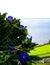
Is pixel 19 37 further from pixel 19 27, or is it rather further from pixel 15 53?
pixel 15 53

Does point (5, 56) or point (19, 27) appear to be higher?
point (19, 27)

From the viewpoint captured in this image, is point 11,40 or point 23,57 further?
point 11,40

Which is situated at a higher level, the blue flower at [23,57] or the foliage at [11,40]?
the foliage at [11,40]

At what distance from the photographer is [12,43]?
1108 mm

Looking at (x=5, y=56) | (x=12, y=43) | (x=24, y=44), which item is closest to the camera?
(x=5, y=56)

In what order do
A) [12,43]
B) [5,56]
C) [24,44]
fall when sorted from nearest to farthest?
1. [5,56]
2. [12,43]
3. [24,44]

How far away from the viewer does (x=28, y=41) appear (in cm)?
125

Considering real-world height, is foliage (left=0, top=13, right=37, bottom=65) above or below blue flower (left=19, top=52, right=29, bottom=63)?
above

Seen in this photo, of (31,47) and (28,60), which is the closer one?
(28,60)

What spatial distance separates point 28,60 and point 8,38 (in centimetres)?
17

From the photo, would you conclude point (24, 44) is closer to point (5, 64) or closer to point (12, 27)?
point (12, 27)

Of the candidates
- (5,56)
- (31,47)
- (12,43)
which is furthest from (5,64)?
(31,47)

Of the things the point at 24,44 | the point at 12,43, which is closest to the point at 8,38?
the point at 12,43

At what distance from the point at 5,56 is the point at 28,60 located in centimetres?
13
